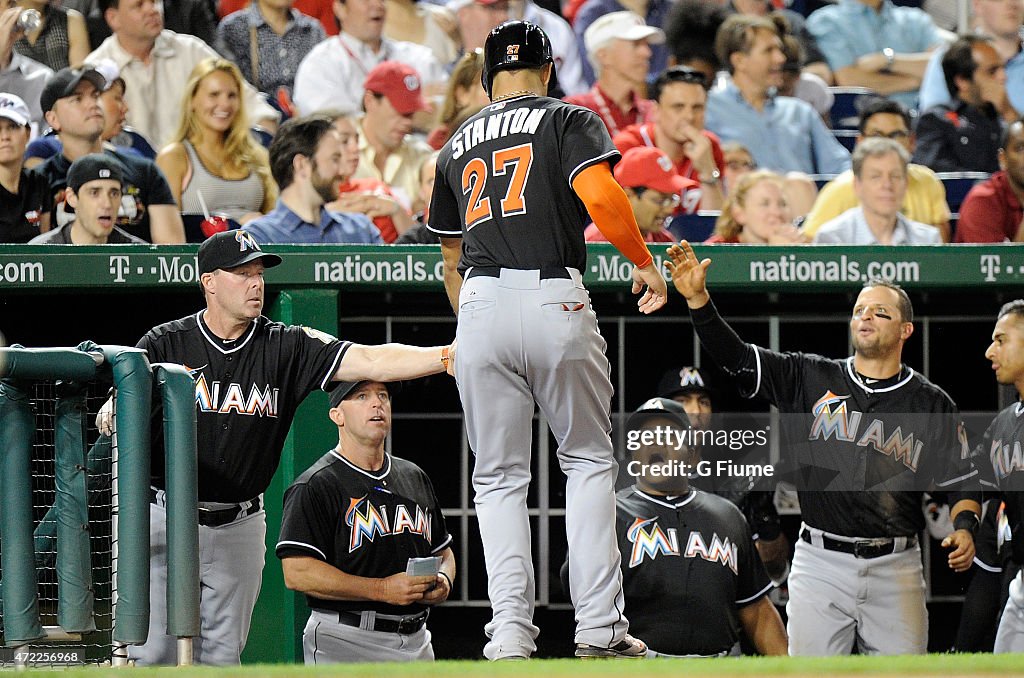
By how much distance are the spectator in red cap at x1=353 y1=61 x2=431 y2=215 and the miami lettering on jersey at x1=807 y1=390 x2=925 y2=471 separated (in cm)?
262

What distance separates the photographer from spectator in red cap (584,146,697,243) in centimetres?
605

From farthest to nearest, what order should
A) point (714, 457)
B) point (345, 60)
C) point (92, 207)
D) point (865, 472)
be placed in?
point (345, 60) < point (714, 457) < point (92, 207) < point (865, 472)

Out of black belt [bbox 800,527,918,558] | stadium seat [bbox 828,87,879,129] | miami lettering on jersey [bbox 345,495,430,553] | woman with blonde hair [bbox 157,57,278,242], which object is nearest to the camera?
miami lettering on jersey [bbox 345,495,430,553]

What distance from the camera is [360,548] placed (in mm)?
4938

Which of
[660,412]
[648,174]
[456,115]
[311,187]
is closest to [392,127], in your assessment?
[456,115]

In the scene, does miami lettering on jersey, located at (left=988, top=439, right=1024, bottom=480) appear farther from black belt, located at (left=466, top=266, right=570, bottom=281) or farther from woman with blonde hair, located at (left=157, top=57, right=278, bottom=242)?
woman with blonde hair, located at (left=157, top=57, right=278, bottom=242)

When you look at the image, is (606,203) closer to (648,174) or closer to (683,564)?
(683,564)

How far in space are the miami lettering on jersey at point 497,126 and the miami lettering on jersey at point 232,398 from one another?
4.02ft

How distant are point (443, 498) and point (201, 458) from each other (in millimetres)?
1490

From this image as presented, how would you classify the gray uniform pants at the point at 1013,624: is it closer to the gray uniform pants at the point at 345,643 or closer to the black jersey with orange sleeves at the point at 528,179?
the gray uniform pants at the point at 345,643

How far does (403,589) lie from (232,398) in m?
0.86

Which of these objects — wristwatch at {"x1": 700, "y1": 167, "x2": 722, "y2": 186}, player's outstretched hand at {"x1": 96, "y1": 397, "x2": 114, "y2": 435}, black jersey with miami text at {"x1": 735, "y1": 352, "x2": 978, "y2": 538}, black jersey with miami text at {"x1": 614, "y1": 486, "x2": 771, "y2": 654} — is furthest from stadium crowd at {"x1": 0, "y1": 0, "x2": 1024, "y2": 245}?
player's outstretched hand at {"x1": 96, "y1": 397, "x2": 114, "y2": 435}

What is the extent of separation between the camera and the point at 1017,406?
5.51 meters

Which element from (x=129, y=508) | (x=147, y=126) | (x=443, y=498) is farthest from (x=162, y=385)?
(x=147, y=126)
